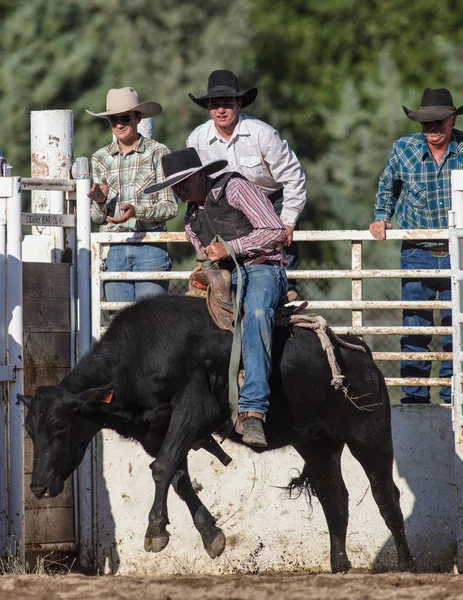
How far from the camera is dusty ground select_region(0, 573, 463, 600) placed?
19.6 ft

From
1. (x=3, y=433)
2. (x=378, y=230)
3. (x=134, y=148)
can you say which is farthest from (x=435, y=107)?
(x=3, y=433)

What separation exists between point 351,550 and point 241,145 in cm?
311

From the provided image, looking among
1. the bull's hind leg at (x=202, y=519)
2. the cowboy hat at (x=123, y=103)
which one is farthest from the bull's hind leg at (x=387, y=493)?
the cowboy hat at (x=123, y=103)

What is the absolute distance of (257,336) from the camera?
23.3 ft

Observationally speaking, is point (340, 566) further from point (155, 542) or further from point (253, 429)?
point (155, 542)

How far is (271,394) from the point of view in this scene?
7.43 metres

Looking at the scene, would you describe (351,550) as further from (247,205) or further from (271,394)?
(247,205)

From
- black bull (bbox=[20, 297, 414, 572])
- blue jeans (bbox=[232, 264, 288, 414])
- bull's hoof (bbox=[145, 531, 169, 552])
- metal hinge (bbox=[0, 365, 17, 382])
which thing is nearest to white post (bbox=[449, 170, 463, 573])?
black bull (bbox=[20, 297, 414, 572])

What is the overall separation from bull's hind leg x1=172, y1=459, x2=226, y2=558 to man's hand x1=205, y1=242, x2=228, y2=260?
49.2 inches

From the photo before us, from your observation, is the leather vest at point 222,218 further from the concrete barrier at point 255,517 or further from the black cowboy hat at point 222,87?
the concrete barrier at point 255,517

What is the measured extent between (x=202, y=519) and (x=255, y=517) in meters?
1.93

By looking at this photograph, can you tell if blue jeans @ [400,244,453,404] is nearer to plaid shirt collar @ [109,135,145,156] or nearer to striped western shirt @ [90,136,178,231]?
striped western shirt @ [90,136,178,231]

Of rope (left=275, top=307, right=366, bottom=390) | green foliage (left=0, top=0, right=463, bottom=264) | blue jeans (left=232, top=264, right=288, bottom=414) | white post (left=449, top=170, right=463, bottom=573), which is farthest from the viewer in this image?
green foliage (left=0, top=0, right=463, bottom=264)

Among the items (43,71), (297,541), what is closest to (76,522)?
(297,541)
